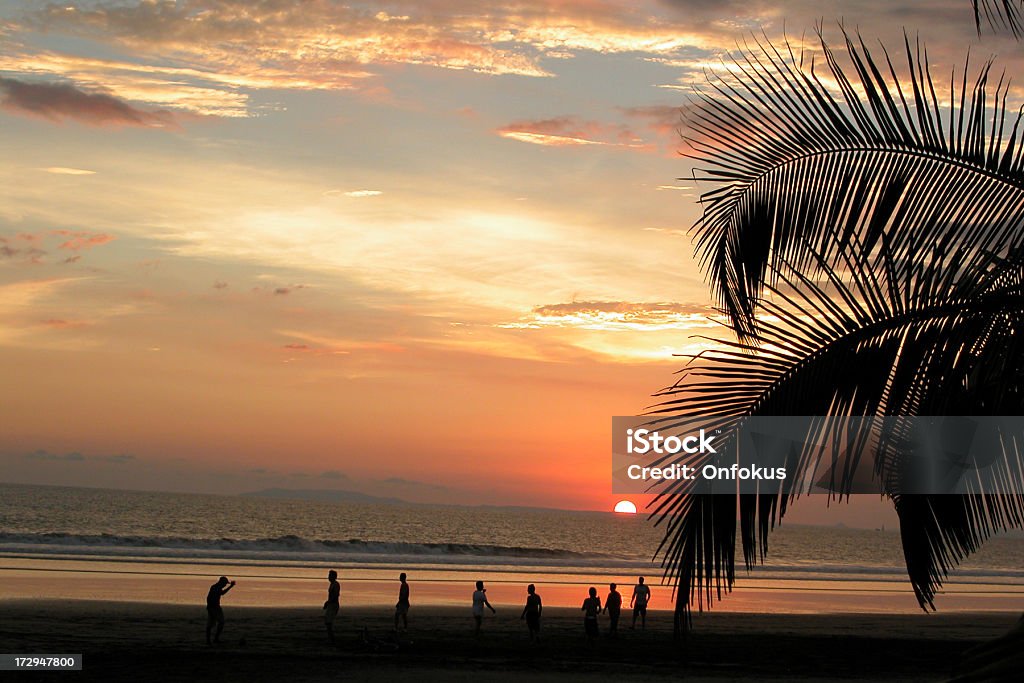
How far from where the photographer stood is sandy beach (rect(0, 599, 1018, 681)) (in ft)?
55.2

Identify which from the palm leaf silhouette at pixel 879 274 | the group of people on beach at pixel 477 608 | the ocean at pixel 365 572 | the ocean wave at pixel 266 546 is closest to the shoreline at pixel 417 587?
the ocean at pixel 365 572

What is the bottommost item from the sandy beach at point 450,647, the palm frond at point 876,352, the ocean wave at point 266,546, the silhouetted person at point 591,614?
the ocean wave at point 266,546

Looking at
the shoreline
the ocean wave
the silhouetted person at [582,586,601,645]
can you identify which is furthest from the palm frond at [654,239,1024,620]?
the ocean wave

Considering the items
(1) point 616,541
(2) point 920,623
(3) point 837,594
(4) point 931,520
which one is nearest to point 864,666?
(2) point 920,623

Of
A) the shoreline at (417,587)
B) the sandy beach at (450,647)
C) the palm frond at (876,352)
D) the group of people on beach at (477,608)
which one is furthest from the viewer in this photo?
the shoreline at (417,587)

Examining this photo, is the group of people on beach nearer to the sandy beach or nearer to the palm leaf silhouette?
the sandy beach

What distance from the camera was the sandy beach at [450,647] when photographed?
1683 centimetres

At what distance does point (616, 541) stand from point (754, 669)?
283ft

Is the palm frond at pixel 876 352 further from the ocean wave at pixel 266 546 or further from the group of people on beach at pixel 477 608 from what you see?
the ocean wave at pixel 266 546

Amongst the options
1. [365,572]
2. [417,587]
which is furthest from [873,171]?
[365,572]

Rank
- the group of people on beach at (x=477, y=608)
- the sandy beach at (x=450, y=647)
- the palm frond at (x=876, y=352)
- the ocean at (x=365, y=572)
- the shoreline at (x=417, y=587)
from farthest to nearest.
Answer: the ocean at (x=365, y=572), the shoreline at (x=417, y=587), the group of people on beach at (x=477, y=608), the sandy beach at (x=450, y=647), the palm frond at (x=876, y=352)

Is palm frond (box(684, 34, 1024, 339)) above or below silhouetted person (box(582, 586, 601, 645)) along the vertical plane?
above

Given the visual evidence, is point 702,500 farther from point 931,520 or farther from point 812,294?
point 931,520

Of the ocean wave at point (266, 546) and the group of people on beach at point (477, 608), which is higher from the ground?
the group of people on beach at point (477, 608)
